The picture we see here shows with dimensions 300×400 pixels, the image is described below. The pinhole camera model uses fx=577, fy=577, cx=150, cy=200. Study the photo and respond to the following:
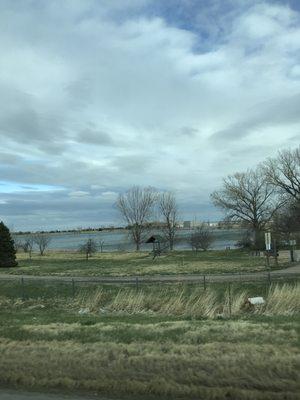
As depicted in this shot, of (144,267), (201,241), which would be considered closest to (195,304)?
(144,267)

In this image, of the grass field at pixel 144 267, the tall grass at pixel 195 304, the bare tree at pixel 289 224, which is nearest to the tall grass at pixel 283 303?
the tall grass at pixel 195 304

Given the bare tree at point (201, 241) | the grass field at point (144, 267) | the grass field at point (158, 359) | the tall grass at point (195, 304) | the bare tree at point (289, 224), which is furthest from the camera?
the bare tree at point (201, 241)

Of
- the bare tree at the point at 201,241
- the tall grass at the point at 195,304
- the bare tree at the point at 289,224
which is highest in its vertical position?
the bare tree at the point at 289,224

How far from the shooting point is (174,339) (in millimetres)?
9430

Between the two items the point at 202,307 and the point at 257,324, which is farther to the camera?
the point at 202,307

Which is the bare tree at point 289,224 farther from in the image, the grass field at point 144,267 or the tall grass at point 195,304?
the tall grass at point 195,304

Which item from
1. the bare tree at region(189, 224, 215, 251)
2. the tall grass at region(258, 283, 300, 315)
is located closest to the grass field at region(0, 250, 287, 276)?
the tall grass at region(258, 283, 300, 315)

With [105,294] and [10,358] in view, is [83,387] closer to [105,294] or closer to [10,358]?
[10,358]

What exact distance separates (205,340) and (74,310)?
493 inches

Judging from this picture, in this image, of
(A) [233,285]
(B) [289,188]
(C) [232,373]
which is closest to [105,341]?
(C) [232,373]

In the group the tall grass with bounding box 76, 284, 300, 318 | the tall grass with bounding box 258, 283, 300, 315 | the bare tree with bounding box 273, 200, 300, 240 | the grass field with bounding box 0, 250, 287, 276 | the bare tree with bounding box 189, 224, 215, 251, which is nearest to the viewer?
the tall grass with bounding box 258, 283, 300, 315

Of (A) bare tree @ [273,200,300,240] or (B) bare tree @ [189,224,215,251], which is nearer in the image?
(A) bare tree @ [273,200,300,240]

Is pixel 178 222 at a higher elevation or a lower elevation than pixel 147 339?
higher

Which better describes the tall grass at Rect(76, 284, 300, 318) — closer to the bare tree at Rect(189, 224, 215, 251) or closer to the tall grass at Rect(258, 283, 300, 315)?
the tall grass at Rect(258, 283, 300, 315)
